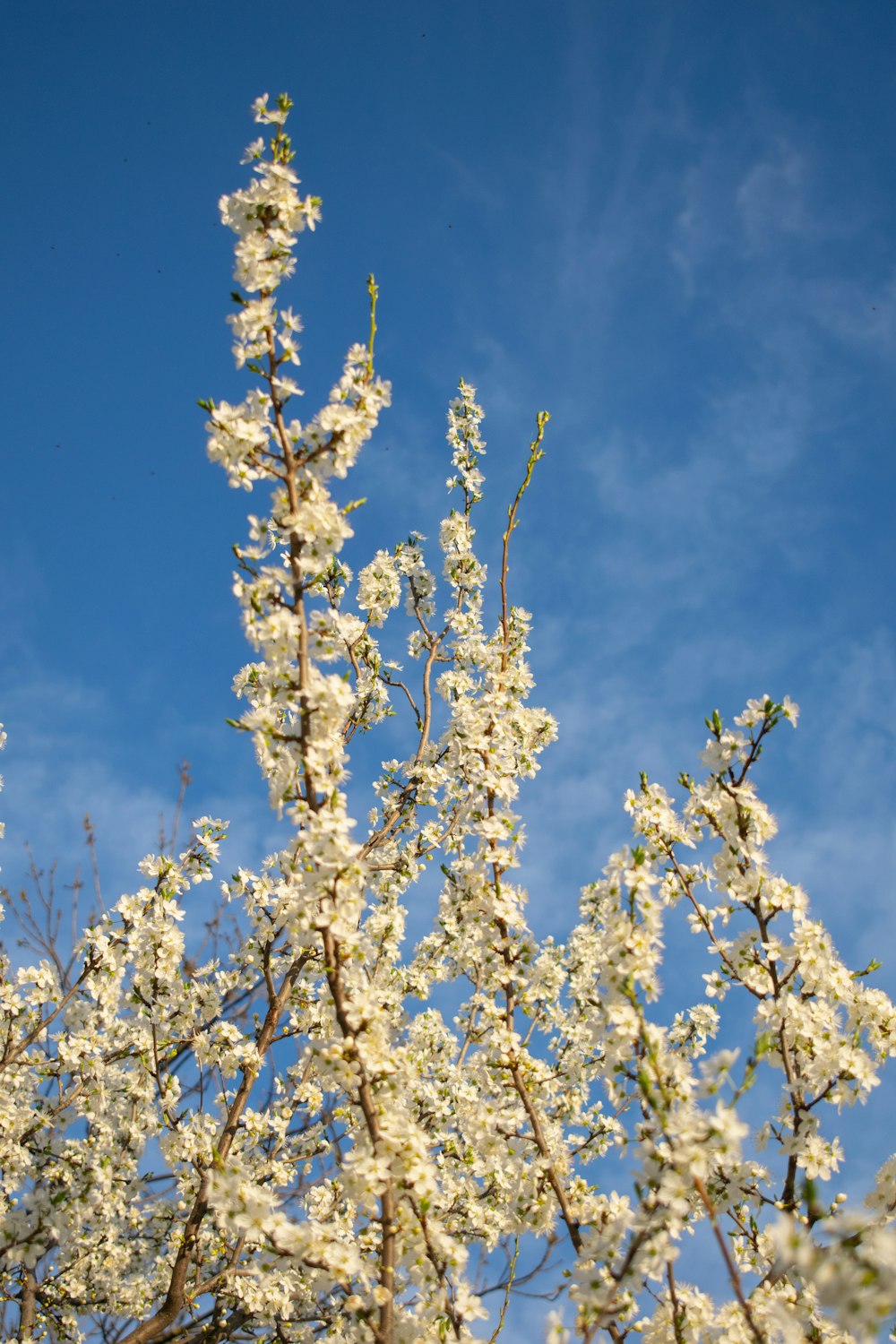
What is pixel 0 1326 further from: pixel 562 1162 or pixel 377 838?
pixel 562 1162

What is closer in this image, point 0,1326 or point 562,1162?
point 562,1162

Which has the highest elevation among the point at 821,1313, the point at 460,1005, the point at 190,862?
the point at 190,862

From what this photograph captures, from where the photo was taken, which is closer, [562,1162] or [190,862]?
[562,1162]

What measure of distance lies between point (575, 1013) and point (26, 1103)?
5754mm

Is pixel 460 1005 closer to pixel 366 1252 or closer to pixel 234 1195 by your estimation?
pixel 366 1252

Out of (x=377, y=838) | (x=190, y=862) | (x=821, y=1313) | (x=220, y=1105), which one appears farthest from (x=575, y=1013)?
(x=821, y=1313)

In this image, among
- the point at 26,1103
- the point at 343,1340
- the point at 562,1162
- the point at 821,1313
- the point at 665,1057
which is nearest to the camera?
the point at 665,1057

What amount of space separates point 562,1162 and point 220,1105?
3025 mm

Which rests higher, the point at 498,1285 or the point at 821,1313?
the point at 498,1285

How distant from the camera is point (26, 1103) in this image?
21.7 feet

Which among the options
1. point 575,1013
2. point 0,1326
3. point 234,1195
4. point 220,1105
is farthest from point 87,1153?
point 575,1013

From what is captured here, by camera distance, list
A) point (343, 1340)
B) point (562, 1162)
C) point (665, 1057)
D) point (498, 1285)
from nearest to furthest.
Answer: point (665, 1057) → point (343, 1340) → point (562, 1162) → point (498, 1285)

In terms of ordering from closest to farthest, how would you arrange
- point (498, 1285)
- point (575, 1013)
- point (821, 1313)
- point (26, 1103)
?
point (821, 1313) < point (26, 1103) < point (498, 1285) < point (575, 1013)

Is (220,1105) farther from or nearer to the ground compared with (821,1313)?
farther from the ground
